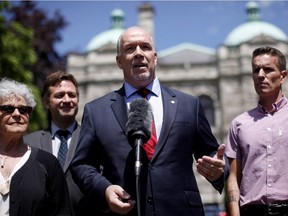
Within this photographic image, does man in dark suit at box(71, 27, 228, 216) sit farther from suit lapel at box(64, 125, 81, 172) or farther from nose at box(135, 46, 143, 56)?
suit lapel at box(64, 125, 81, 172)

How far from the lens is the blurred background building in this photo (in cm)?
3098

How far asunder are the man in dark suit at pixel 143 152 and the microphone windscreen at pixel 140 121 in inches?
9.1

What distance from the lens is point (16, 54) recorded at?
17859 mm

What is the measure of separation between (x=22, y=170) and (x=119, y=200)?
79 centimetres

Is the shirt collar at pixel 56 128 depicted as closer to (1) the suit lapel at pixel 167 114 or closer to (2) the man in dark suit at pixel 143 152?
(2) the man in dark suit at pixel 143 152

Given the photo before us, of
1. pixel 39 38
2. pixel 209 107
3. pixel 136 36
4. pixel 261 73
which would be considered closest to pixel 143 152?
pixel 136 36

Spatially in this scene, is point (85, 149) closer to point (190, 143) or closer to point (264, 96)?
point (190, 143)

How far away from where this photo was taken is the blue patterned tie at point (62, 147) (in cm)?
458

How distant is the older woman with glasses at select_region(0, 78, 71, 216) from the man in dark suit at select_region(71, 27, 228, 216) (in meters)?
0.18

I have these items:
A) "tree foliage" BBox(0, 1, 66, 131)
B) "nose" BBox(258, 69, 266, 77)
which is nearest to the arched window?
"tree foliage" BBox(0, 1, 66, 131)

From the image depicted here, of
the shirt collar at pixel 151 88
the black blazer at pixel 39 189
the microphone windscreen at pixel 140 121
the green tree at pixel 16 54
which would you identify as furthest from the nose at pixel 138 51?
the green tree at pixel 16 54

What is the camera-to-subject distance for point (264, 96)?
153 inches

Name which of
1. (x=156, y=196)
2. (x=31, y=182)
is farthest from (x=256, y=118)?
(x=31, y=182)

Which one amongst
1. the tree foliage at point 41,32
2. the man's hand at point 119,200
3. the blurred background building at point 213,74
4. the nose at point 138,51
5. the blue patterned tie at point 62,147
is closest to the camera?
the man's hand at point 119,200
